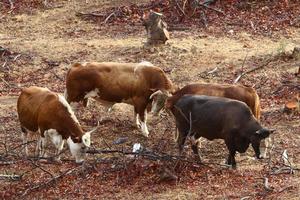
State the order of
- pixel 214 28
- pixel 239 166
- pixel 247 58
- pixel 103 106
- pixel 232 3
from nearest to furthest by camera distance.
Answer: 1. pixel 239 166
2. pixel 103 106
3. pixel 247 58
4. pixel 214 28
5. pixel 232 3

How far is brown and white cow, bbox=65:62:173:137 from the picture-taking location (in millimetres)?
14602

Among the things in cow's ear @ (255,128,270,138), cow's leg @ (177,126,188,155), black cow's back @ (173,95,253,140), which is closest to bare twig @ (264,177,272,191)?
cow's ear @ (255,128,270,138)

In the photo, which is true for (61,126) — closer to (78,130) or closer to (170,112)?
(78,130)

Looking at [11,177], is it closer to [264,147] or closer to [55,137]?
[55,137]

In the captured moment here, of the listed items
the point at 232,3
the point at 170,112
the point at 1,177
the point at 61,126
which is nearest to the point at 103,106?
the point at 170,112

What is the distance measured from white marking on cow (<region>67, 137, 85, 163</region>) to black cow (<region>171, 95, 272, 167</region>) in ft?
5.66

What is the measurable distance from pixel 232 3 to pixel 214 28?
6.28ft

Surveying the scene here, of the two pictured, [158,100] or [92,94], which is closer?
[158,100]

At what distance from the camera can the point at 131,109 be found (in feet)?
52.7

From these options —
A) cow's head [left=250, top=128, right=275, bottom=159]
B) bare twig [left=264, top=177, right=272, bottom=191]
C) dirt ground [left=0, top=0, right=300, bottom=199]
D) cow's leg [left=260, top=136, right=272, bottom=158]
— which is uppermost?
cow's head [left=250, top=128, right=275, bottom=159]

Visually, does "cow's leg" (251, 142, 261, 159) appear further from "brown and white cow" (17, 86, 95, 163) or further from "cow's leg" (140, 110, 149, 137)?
"cow's leg" (140, 110, 149, 137)

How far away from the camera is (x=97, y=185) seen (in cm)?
1165

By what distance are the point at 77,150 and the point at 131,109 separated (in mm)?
3643

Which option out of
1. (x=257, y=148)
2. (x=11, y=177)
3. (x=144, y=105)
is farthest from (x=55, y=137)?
(x=257, y=148)
